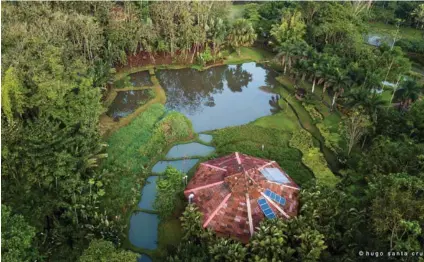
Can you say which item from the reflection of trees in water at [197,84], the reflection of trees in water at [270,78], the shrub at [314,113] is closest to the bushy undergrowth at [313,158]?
the shrub at [314,113]

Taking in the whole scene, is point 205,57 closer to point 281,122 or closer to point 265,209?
point 281,122

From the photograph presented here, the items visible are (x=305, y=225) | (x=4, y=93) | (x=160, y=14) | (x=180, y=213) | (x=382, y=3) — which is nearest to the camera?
(x=305, y=225)

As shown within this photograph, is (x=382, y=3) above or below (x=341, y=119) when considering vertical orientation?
above

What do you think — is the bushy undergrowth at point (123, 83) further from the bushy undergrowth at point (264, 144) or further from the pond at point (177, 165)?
the pond at point (177, 165)

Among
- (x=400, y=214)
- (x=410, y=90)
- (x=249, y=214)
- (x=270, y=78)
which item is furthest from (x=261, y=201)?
(x=270, y=78)

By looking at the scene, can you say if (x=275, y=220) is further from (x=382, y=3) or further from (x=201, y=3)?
(x=382, y=3)

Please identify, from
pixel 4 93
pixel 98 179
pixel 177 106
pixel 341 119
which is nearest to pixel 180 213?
pixel 98 179
